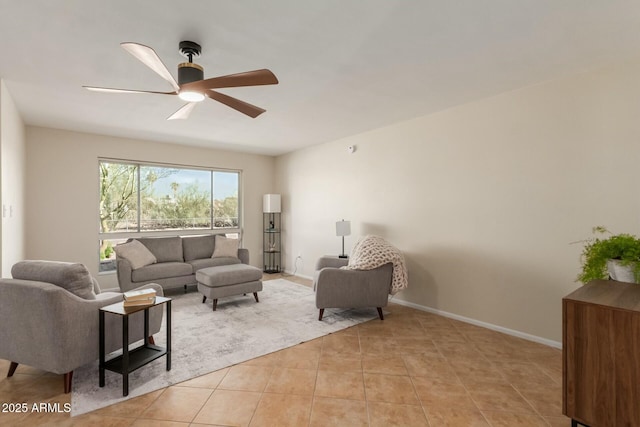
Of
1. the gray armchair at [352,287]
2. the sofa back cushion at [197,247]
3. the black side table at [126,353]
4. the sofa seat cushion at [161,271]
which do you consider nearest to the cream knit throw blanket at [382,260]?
the gray armchair at [352,287]

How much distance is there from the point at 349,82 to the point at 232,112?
5.49 feet

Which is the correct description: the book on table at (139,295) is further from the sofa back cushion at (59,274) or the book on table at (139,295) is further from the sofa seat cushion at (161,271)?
the sofa seat cushion at (161,271)

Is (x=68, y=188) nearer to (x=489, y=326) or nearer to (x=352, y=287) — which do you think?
(x=352, y=287)

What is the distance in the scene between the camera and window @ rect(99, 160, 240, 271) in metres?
5.36

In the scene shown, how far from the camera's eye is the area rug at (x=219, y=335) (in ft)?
7.70

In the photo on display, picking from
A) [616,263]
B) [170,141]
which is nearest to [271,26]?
[616,263]

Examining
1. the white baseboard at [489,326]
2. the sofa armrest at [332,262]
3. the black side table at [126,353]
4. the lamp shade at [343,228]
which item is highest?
the lamp shade at [343,228]

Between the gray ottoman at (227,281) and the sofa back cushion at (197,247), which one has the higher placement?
the sofa back cushion at (197,247)

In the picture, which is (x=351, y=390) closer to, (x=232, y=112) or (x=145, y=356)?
(x=145, y=356)

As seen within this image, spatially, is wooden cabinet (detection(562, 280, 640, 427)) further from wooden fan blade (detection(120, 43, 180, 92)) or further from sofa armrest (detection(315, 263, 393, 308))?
wooden fan blade (detection(120, 43, 180, 92))

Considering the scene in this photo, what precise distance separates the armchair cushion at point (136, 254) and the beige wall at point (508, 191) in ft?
10.5

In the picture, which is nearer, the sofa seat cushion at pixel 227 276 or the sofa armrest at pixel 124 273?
the sofa seat cushion at pixel 227 276

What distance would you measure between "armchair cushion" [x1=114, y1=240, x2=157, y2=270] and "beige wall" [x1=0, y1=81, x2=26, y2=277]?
109cm

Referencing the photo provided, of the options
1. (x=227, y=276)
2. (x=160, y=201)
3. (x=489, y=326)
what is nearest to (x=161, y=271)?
(x=227, y=276)
